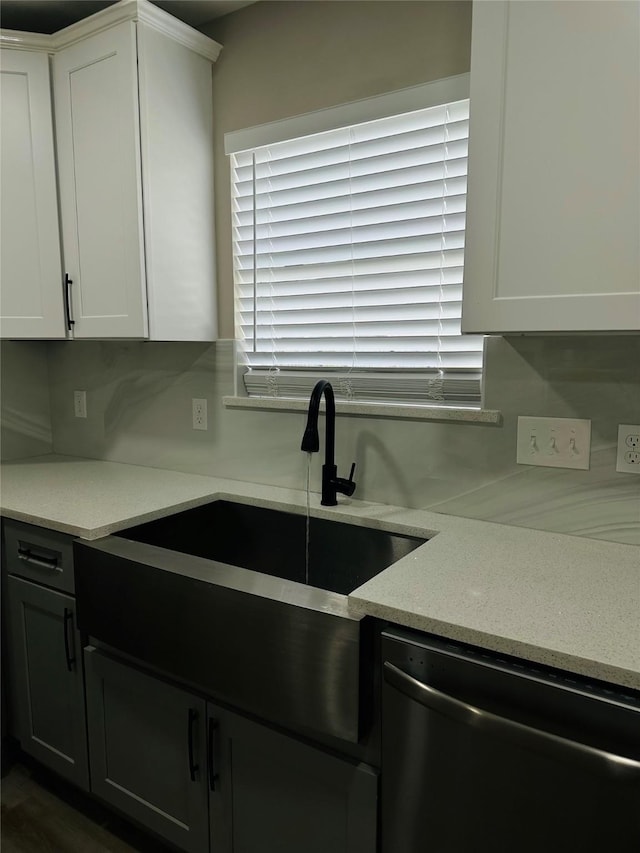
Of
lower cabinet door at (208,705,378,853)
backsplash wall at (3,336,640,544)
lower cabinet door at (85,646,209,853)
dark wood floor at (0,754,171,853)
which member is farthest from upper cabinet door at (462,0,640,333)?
dark wood floor at (0,754,171,853)

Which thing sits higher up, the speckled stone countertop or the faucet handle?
the faucet handle

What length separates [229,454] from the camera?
2.07 meters

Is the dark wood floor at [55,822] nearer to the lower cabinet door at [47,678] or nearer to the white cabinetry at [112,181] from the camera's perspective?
the lower cabinet door at [47,678]

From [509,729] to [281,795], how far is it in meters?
0.60

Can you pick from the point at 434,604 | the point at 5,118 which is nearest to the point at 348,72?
the point at 5,118

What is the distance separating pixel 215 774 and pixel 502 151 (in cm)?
151

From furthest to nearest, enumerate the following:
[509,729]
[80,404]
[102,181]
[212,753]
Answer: [80,404], [102,181], [212,753], [509,729]

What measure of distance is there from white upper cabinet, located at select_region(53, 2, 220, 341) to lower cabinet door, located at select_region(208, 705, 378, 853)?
1.21 m

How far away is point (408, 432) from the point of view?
5.59 feet

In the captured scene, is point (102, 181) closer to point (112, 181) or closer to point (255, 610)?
point (112, 181)

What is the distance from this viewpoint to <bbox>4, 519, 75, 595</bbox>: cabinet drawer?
160 centimetres

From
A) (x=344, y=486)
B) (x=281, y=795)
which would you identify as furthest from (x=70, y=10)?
(x=281, y=795)

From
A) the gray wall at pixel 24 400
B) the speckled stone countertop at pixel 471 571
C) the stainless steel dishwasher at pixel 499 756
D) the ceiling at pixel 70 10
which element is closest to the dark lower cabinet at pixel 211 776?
the stainless steel dishwasher at pixel 499 756

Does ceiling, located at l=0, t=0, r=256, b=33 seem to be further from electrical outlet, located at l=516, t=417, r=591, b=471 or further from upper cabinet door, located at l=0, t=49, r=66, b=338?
electrical outlet, located at l=516, t=417, r=591, b=471
